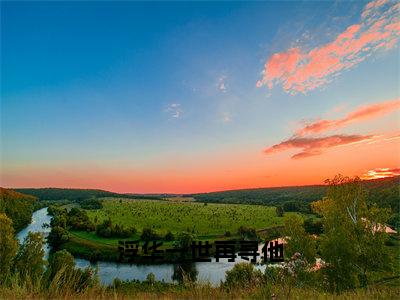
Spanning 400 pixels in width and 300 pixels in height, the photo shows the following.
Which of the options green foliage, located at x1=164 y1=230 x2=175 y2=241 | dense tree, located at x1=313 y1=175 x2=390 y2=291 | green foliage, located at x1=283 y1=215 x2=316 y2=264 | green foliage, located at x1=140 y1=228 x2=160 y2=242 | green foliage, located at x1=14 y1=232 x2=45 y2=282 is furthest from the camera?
green foliage, located at x1=140 y1=228 x2=160 y2=242

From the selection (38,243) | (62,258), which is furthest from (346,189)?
(62,258)

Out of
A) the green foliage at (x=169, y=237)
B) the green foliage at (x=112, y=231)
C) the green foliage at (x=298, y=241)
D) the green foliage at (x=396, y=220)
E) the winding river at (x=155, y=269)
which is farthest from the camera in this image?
the green foliage at (x=112, y=231)

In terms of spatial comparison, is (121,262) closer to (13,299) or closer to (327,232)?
(327,232)

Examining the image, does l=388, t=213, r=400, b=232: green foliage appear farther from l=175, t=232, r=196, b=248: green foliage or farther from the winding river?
l=175, t=232, r=196, b=248: green foliage

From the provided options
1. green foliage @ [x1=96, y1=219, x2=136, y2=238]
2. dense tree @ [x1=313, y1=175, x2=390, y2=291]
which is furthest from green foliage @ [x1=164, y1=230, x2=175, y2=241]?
dense tree @ [x1=313, y1=175, x2=390, y2=291]

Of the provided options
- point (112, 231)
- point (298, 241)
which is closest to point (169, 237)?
point (112, 231)

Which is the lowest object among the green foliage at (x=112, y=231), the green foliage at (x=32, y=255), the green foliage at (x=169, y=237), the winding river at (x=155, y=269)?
the winding river at (x=155, y=269)

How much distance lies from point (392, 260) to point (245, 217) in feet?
466

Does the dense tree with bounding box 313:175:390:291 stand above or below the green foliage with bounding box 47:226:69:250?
above

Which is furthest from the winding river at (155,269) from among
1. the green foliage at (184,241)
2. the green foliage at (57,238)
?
the green foliage at (57,238)

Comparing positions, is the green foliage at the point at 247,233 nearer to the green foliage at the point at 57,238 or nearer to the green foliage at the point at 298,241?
the green foliage at the point at 57,238

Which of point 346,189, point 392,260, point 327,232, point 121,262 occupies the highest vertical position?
point 346,189

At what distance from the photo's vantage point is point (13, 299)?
667 centimetres

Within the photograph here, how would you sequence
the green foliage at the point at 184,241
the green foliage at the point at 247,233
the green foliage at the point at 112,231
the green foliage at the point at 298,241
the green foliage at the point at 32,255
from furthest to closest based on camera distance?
the green foliage at the point at 247,233, the green foliage at the point at 112,231, the green foliage at the point at 184,241, the green foliage at the point at 32,255, the green foliage at the point at 298,241
